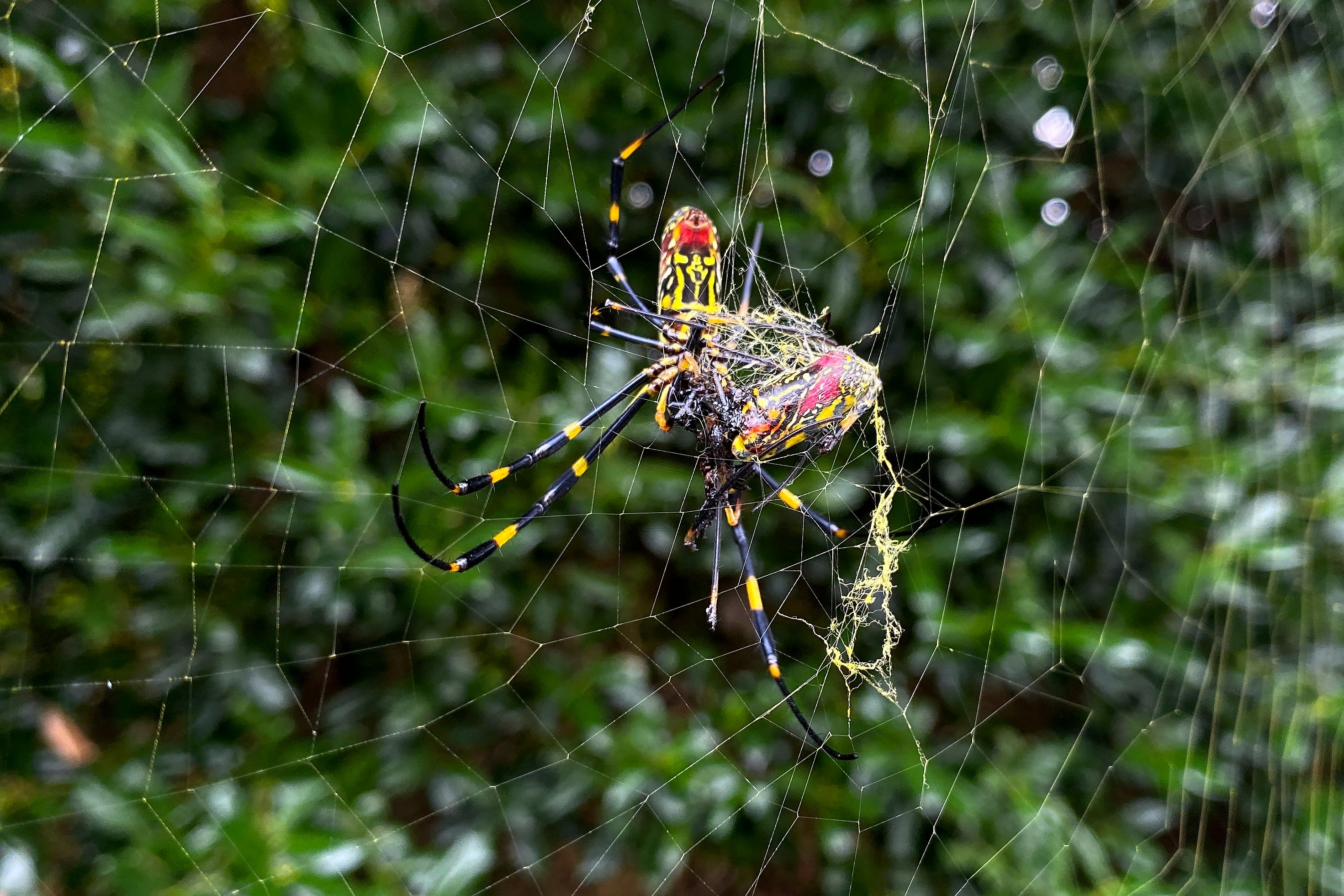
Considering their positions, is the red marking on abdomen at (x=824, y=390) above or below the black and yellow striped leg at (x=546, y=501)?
above

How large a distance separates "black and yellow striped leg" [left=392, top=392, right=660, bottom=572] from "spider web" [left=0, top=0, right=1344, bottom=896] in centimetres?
9

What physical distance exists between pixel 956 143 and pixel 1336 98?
2.82ft

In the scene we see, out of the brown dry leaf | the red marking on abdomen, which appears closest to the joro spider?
the red marking on abdomen

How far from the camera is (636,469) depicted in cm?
79

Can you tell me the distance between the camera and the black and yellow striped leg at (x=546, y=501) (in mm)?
576

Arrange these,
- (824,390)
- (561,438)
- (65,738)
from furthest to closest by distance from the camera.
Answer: (65,738), (561,438), (824,390)

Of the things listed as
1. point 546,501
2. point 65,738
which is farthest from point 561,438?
point 65,738

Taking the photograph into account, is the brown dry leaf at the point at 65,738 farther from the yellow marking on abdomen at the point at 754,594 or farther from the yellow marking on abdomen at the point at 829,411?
the yellow marking on abdomen at the point at 829,411

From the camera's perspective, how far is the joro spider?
524 mm

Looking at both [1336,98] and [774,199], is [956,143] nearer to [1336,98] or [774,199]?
[774,199]

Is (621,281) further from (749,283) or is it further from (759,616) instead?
(759,616)

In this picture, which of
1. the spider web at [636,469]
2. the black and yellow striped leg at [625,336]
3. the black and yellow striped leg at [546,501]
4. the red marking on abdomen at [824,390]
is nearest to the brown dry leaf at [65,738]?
the spider web at [636,469]

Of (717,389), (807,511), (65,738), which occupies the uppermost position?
(717,389)

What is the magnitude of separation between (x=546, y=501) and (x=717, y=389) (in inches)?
7.6
